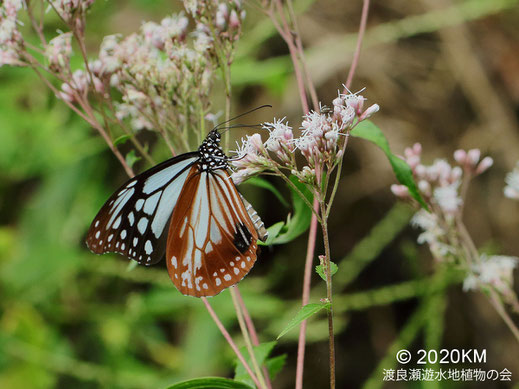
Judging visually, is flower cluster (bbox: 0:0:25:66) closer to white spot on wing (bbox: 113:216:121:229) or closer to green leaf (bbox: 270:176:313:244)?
white spot on wing (bbox: 113:216:121:229)

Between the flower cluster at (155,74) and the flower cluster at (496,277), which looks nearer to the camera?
the flower cluster at (155,74)

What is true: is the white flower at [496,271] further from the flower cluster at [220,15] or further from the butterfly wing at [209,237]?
the flower cluster at [220,15]

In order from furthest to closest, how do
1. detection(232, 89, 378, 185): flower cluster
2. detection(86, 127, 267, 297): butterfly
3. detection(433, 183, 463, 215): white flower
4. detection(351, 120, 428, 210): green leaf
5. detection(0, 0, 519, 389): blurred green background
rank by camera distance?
detection(0, 0, 519, 389): blurred green background → detection(433, 183, 463, 215): white flower → detection(86, 127, 267, 297): butterfly → detection(351, 120, 428, 210): green leaf → detection(232, 89, 378, 185): flower cluster

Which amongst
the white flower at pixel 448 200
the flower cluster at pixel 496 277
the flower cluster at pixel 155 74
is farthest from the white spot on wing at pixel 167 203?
the flower cluster at pixel 496 277

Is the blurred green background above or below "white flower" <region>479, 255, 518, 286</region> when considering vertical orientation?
above

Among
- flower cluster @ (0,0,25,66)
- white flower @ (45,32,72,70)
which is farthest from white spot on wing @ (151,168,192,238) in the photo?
flower cluster @ (0,0,25,66)

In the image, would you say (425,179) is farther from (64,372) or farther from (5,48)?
(64,372)

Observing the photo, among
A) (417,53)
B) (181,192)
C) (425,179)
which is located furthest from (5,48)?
(417,53)
